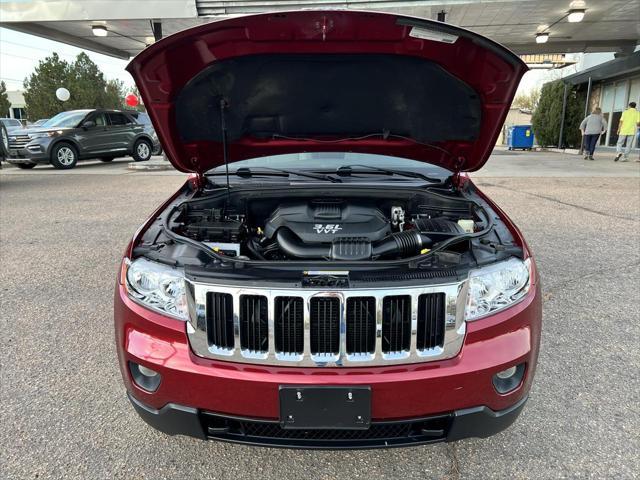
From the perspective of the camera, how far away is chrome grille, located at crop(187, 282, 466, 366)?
171 cm

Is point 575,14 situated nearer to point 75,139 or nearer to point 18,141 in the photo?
point 75,139

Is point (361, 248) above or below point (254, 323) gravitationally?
above

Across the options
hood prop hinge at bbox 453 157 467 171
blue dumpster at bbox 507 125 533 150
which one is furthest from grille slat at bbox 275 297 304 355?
blue dumpster at bbox 507 125 533 150

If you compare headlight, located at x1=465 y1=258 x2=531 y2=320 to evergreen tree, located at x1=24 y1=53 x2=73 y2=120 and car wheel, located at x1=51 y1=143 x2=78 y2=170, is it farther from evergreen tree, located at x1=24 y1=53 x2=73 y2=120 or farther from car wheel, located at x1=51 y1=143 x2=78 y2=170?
evergreen tree, located at x1=24 y1=53 x2=73 y2=120

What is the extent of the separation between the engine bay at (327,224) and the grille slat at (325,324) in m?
0.33

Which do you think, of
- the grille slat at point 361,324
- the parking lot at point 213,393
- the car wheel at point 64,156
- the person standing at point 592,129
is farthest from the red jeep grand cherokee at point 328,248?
the person standing at point 592,129

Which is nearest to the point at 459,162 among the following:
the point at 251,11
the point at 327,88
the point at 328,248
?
the point at 327,88

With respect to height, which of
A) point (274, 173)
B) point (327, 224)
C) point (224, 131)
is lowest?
point (327, 224)

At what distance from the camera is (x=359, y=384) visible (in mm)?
1665

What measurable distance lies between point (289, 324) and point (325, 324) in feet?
0.45


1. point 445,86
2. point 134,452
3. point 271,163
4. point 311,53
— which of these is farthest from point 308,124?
point 134,452

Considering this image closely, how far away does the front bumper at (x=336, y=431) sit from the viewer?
5.63 feet

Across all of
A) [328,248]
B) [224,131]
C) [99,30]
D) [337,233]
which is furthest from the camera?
[99,30]

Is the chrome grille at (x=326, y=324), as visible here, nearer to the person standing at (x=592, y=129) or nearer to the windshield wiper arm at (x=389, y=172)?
the windshield wiper arm at (x=389, y=172)
